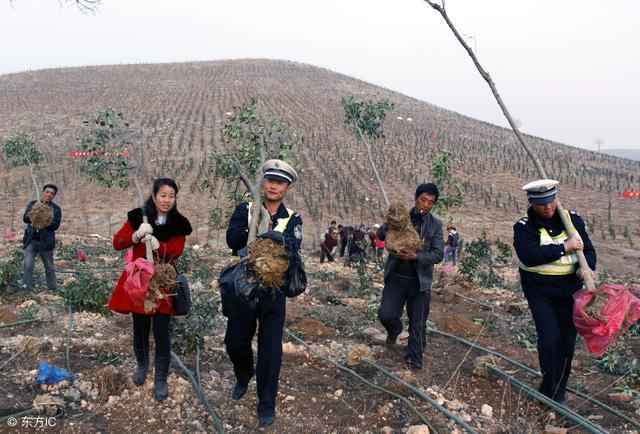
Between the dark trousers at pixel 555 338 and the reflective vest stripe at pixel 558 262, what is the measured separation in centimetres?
19

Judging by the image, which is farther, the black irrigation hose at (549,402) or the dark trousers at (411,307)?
the dark trousers at (411,307)

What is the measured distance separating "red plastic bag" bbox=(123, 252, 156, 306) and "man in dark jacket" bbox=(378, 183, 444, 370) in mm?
1888

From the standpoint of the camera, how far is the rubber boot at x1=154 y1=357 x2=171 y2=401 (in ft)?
10.8

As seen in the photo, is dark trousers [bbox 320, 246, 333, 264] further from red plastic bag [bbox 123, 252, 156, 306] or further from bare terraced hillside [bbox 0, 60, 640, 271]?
red plastic bag [bbox 123, 252, 156, 306]

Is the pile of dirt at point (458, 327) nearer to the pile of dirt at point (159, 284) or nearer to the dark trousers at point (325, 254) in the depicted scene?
the pile of dirt at point (159, 284)

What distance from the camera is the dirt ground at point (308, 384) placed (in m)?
3.14

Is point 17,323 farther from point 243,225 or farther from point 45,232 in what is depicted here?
point 243,225

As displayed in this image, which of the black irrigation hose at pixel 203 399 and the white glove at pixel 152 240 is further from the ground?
the white glove at pixel 152 240

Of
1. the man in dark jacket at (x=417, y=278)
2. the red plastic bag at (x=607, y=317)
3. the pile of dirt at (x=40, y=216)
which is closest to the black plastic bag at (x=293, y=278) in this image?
the man in dark jacket at (x=417, y=278)

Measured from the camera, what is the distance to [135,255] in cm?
338

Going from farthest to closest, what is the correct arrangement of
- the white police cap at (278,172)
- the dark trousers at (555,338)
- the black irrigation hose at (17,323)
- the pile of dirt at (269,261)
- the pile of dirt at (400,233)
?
the black irrigation hose at (17,323) < the pile of dirt at (400,233) < the dark trousers at (555,338) < the white police cap at (278,172) < the pile of dirt at (269,261)

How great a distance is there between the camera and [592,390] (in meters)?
3.98

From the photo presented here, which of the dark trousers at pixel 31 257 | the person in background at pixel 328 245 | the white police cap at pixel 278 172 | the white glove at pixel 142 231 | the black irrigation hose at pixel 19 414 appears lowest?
the person in background at pixel 328 245

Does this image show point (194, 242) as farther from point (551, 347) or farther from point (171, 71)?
point (171, 71)
